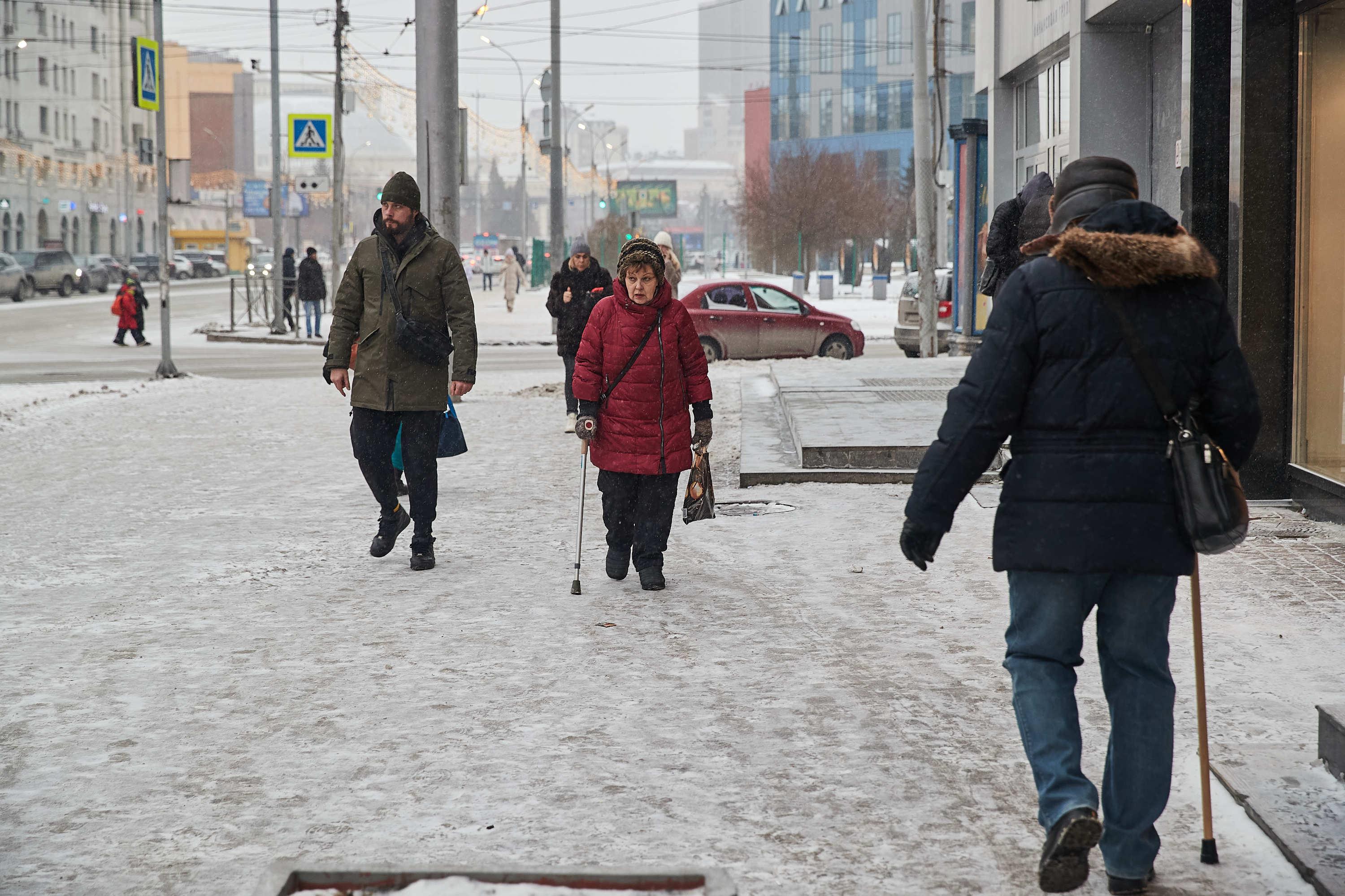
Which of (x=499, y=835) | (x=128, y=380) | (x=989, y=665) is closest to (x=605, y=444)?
(x=989, y=665)

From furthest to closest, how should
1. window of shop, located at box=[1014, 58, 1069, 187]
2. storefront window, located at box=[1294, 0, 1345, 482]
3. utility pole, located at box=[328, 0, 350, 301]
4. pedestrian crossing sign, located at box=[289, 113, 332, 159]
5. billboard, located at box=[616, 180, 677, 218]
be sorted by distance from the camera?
billboard, located at box=[616, 180, 677, 218] < utility pole, located at box=[328, 0, 350, 301] < pedestrian crossing sign, located at box=[289, 113, 332, 159] < window of shop, located at box=[1014, 58, 1069, 187] < storefront window, located at box=[1294, 0, 1345, 482]

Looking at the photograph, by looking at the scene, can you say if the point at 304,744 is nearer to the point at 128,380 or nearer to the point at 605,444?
the point at 605,444

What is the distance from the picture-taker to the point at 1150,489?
11.9 ft

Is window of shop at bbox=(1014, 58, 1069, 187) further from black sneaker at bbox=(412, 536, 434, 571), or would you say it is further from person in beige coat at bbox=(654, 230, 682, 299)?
black sneaker at bbox=(412, 536, 434, 571)

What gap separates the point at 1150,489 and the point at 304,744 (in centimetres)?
276

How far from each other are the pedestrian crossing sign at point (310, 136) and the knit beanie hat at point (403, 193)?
23.0 meters

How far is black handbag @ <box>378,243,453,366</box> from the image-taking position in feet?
25.4

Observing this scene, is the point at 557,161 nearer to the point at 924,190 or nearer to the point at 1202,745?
the point at 924,190

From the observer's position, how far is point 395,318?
779 cm

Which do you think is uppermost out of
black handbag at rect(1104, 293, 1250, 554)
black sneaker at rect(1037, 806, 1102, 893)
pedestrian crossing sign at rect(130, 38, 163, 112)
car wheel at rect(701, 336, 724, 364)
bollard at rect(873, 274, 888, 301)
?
pedestrian crossing sign at rect(130, 38, 163, 112)

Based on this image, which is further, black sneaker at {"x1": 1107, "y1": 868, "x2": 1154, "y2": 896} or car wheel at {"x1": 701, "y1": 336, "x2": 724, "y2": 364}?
car wheel at {"x1": 701, "y1": 336, "x2": 724, "y2": 364}

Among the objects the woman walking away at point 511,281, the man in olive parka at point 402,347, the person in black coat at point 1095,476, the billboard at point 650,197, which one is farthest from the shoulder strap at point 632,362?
the billboard at point 650,197

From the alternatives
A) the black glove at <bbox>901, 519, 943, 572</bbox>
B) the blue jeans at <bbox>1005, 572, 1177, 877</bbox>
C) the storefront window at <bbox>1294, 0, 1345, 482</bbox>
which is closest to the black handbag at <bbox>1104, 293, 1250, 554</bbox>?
the blue jeans at <bbox>1005, 572, 1177, 877</bbox>

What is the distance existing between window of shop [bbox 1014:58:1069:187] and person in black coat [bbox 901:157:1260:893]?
11.9m
